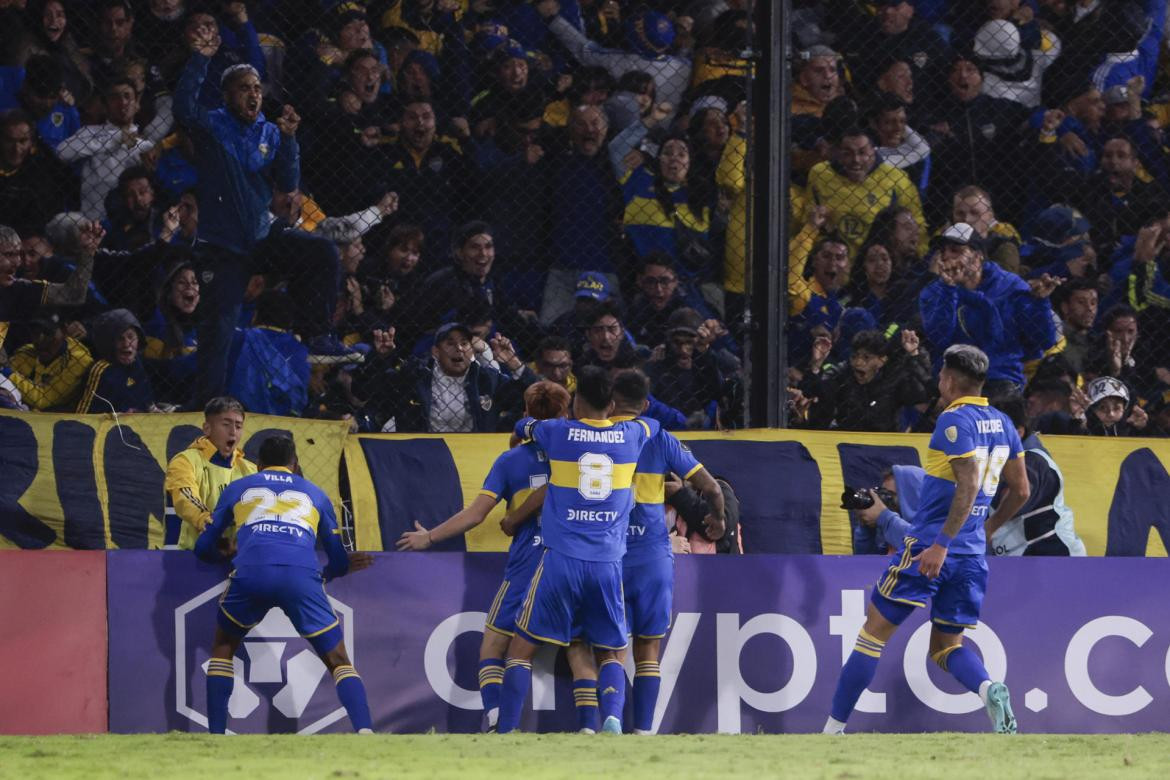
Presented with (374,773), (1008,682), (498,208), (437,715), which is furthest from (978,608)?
(498,208)

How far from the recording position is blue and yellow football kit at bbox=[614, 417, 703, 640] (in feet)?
21.9

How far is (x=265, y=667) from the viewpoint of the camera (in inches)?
276

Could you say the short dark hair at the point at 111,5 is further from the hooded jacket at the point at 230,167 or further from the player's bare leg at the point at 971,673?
the player's bare leg at the point at 971,673

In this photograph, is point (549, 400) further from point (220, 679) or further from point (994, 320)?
point (994, 320)

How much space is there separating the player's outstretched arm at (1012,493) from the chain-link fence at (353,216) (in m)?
1.70

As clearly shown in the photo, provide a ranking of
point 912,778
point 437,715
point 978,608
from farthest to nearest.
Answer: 1. point 437,715
2. point 978,608
3. point 912,778

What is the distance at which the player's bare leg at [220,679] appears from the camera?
659cm

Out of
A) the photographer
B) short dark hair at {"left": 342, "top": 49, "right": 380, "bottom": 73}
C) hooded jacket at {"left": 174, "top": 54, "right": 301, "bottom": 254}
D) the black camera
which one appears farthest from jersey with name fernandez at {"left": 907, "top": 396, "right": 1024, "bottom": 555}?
short dark hair at {"left": 342, "top": 49, "right": 380, "bottom": 73}

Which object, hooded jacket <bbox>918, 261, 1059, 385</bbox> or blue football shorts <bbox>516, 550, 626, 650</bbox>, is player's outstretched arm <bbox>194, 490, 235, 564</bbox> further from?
hooded jacket <bbox>918, 261, 1059, 385</bbox>

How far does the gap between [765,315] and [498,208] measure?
1906 millimetres

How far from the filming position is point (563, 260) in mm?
8883

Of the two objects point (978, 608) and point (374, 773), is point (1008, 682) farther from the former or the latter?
point (374, 773)

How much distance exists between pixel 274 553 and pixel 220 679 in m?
0.62

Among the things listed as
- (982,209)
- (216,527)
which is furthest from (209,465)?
(982,209)
